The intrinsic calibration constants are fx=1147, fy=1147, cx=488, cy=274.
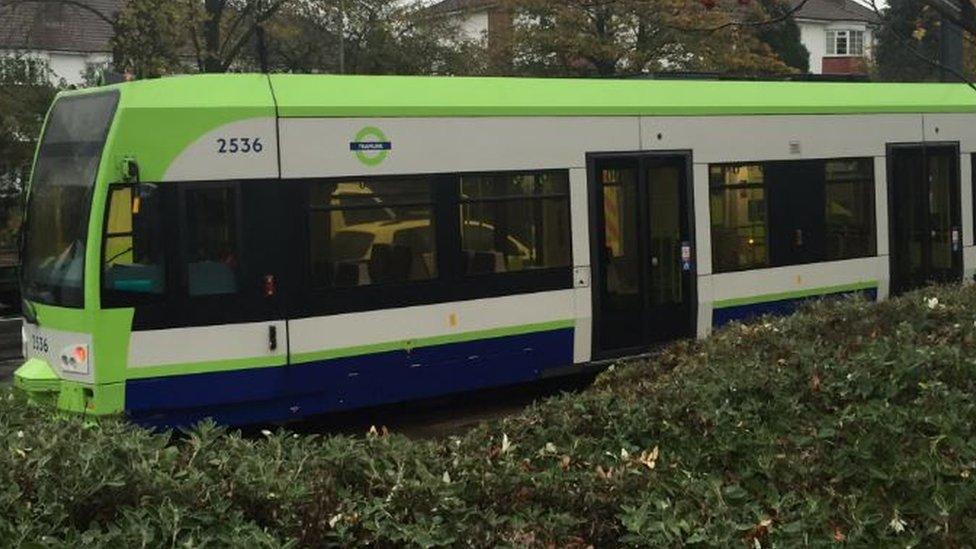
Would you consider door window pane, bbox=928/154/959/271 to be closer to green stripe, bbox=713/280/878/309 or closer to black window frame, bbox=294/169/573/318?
green stripe, bbox=713/280/878/309

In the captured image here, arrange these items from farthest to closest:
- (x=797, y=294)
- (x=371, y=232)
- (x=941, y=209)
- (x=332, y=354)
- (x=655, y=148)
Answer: (x=941, y=209) < (x=797, y=294) < (x=655, y=148) < (x=371, y=232) < (x=332, y=354)

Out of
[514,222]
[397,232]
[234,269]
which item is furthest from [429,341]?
[234,269]

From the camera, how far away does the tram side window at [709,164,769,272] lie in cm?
1237

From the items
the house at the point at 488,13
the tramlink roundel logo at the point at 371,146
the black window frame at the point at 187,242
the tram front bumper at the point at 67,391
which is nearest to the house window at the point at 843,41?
the house at the point at 488,13

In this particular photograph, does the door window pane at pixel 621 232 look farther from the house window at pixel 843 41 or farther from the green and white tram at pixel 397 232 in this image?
the house window at pixel 843 41

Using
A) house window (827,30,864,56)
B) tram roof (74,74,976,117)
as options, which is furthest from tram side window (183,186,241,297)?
house window (827,30,864,56)

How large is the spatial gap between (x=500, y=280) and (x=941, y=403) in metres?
6.40

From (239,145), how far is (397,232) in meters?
1.63

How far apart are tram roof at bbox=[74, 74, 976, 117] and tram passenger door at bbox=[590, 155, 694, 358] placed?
644 mm

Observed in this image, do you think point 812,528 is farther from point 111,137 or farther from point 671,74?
point 671,74

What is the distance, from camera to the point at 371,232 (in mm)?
9961

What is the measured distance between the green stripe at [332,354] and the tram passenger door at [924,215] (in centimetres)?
525

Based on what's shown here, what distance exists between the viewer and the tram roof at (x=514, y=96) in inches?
366

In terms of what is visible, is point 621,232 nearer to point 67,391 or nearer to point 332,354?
point 332,354
